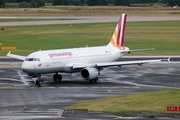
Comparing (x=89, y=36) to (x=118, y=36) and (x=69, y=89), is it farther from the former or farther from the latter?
(x=69, y=89)

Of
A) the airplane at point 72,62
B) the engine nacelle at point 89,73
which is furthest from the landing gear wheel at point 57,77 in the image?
the engine nacelle at point 89,73

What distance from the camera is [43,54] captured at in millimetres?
55594

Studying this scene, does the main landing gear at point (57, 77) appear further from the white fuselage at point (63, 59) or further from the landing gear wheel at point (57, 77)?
the white fuselage at point (63, 59)

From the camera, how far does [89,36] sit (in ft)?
357

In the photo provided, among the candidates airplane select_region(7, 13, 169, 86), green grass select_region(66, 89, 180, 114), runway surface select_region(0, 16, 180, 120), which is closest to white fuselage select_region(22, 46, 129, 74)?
airplane select_region(7, 13, 169, 86)

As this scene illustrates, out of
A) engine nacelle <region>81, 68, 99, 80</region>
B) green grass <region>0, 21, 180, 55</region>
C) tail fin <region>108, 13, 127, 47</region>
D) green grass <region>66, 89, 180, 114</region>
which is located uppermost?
tail fin <region>108, 13, 127, 47</region>

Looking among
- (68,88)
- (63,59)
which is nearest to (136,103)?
(68,88)

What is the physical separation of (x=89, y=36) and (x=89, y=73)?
53293 mm

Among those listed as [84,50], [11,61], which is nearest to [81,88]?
[84,50]

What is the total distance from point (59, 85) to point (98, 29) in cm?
6677

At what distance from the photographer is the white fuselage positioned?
54344 millimetres

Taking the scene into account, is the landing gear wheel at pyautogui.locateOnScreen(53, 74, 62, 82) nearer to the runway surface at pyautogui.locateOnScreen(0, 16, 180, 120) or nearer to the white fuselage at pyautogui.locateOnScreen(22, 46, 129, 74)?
the runway surface at pyautogui.locateOnScreen(0, 16, 180, 120)

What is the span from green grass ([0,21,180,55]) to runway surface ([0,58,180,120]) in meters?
19.2

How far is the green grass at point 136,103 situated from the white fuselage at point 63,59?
10.3 meters
